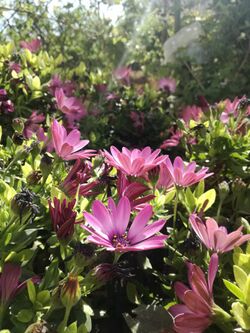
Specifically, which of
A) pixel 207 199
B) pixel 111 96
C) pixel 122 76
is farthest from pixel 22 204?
pixel 122 76

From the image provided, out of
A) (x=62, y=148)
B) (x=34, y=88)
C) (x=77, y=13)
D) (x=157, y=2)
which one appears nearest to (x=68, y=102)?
(x=34, y=88)

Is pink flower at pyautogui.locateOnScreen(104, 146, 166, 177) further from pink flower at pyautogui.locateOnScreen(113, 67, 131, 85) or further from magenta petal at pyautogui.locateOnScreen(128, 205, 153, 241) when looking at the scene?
pink flower at pyautogui.locateOnScreen(113, 67, 131, 85)

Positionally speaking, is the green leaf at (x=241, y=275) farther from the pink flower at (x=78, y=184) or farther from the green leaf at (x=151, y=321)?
the pink flower at (x=78, y=184)

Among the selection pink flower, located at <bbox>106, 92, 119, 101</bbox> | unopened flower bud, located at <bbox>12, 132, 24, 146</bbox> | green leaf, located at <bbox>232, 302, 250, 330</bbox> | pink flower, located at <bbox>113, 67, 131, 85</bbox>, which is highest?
pink flower, located at <bbox>113, 67, 131, 85</bbox>

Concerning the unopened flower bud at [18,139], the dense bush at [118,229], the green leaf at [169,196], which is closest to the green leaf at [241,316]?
the dense bush at [118,229]

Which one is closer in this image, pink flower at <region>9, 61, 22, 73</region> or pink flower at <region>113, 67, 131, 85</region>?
pink flower at <region>9, 61, 22, 73</region>

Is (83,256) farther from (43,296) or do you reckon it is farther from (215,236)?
(215,236)

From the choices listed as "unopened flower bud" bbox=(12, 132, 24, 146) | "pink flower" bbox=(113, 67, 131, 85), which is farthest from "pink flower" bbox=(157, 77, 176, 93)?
"unopened flower bud" bbox=(12, 132, 24, 146)
